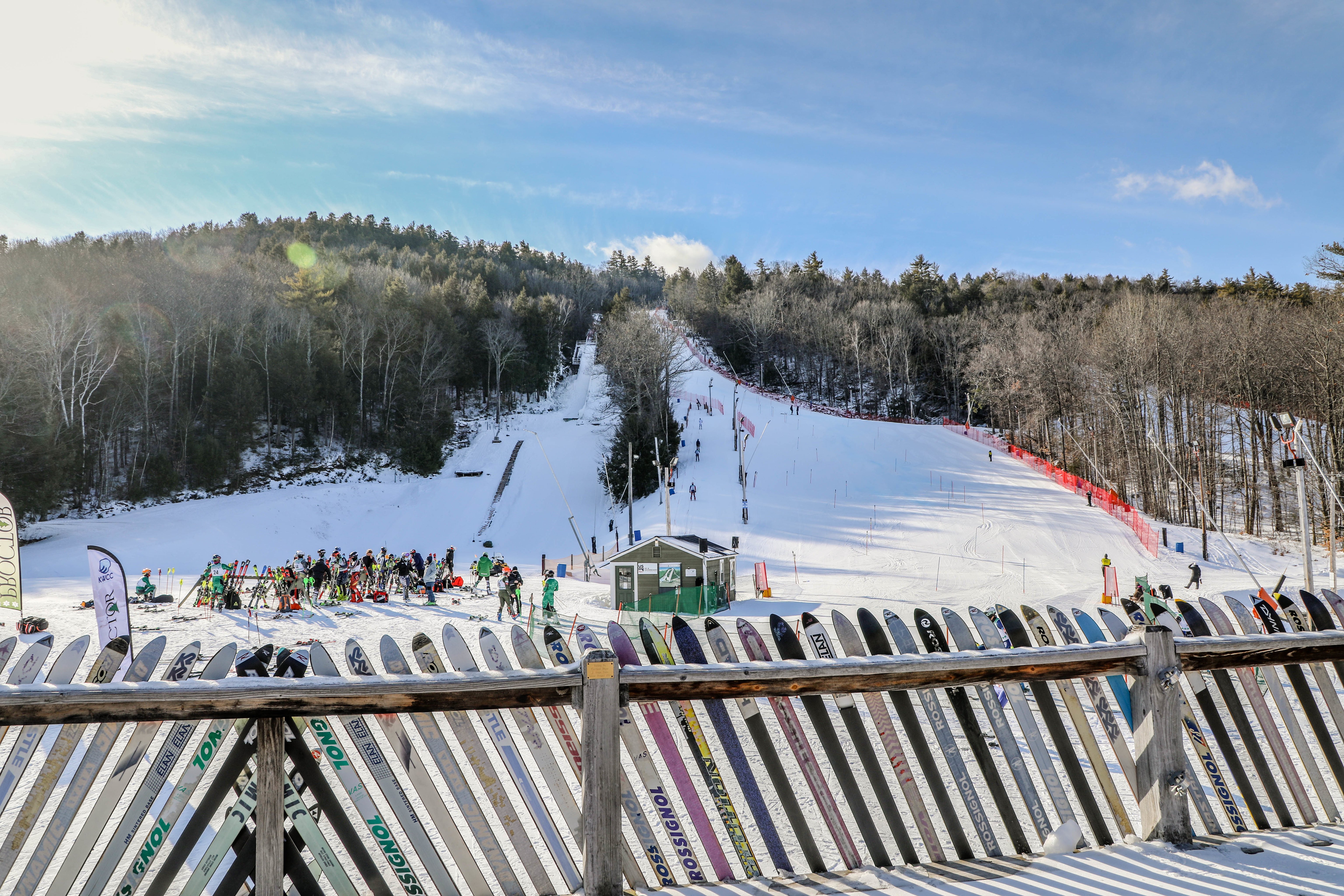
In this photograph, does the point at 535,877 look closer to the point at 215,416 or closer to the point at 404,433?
the point at 215,416

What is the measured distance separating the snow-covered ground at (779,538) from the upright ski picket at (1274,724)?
0.25 metres

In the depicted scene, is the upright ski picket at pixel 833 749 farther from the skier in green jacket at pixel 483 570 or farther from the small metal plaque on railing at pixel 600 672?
the skier in green jacket at pixel 483 570

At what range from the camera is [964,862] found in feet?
11.7

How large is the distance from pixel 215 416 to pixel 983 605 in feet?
152

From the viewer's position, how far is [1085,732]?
379cm

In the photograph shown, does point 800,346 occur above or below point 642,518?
above

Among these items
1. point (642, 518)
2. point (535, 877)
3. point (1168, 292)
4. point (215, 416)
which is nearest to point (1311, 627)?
point (535, 877)

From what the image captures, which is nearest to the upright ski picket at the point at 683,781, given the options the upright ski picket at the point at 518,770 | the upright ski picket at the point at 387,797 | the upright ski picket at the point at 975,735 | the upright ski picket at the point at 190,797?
the upright ski picket at the point at 518,770

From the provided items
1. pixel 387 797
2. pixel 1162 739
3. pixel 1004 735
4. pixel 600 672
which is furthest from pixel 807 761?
pixel 387 797

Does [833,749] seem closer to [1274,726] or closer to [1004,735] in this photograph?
[1004,735]

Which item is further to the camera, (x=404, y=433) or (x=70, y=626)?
(x=404, y=433)

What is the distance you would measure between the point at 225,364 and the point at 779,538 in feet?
130

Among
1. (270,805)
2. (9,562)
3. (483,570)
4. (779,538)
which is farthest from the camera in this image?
(779,538)

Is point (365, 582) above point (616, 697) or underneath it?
underneath
